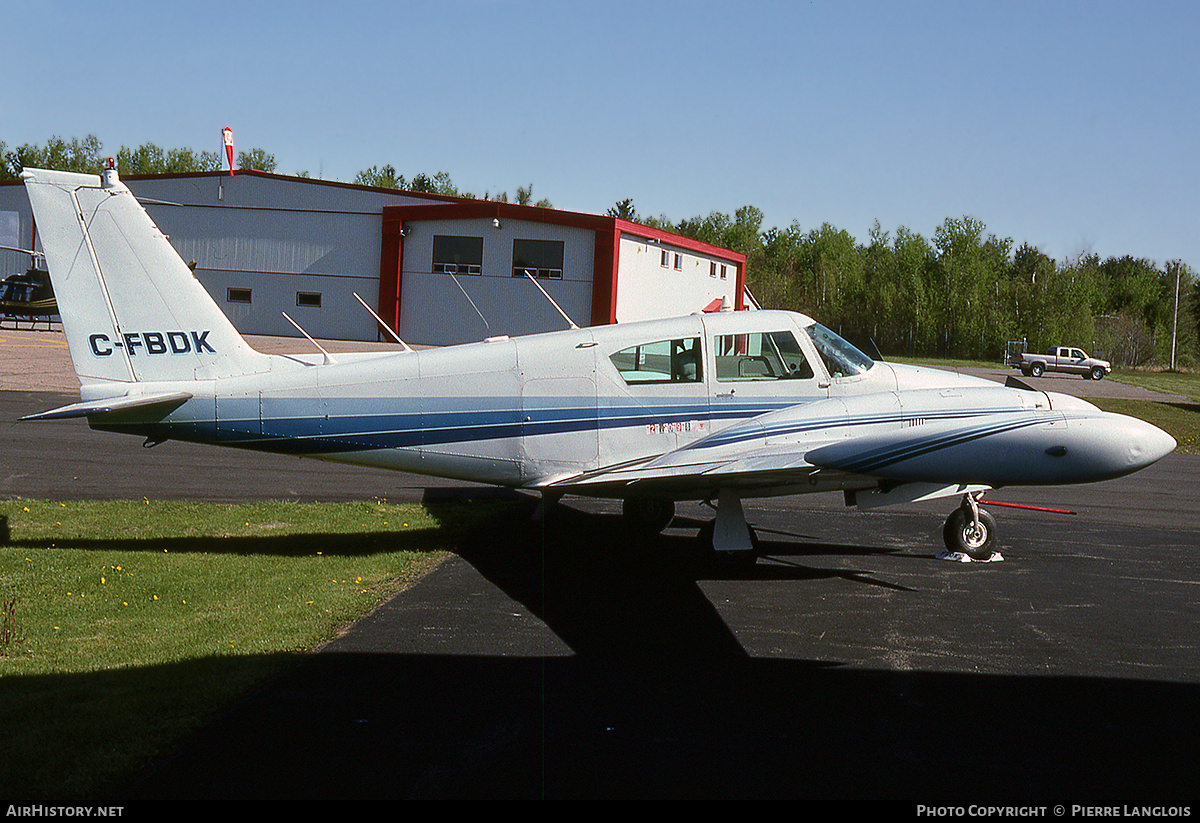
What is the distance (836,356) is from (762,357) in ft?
2.79

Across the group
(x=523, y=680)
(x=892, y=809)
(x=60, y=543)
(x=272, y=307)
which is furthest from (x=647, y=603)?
(x=272, y=307)

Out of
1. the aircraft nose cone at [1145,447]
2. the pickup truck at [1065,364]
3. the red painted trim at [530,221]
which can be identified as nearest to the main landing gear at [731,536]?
the aircraft nose cone at [1145,447]

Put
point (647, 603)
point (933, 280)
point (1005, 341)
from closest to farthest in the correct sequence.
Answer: point (647, 603), point (1005, 341), point (933, 280)

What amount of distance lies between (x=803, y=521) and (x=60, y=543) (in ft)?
28.9

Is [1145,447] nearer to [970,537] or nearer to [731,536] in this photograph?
[970,537]

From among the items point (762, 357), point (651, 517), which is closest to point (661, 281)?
point (651, 517)

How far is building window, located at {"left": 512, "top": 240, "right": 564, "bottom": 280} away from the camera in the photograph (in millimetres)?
37844

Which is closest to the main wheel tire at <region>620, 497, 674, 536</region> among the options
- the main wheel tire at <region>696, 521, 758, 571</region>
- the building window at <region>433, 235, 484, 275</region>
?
the main wheel tire at <region>696, 521, 758, 571</region>

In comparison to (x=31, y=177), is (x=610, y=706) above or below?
below

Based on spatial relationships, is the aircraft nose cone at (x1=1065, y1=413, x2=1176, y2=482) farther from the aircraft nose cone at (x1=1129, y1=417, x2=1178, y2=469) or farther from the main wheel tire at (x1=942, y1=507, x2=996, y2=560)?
the main wheel tire at (x1=942, y1=507, x2=996, y2=560)

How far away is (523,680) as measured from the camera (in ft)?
20.4

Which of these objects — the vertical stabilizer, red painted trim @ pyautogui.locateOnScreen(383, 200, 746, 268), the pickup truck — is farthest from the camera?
the pickup truck

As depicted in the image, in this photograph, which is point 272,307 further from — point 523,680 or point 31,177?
point 523,680

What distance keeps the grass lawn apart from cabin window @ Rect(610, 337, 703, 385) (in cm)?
288
